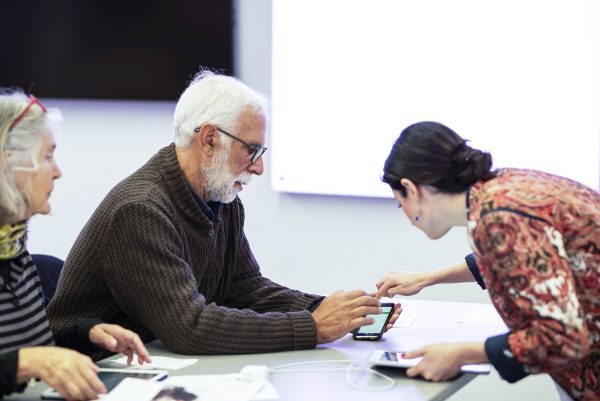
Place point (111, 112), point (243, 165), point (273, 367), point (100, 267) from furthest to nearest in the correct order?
point (111, 112)
point (243, 165)
point (100, 267)
point (273, 367)

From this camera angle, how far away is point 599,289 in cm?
175

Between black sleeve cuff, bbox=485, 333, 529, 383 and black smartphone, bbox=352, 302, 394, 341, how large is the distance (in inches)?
21.8

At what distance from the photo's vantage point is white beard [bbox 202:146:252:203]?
2.43 meters

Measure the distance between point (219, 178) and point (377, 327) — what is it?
609 millimetres

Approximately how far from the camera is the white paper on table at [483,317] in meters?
2.50

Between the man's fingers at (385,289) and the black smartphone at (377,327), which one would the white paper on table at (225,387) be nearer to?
the black smartphone at (377,327)

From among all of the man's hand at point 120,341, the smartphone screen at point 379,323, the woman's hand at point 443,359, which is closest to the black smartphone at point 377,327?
the smartphone screen at point 379,323

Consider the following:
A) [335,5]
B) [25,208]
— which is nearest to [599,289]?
[25,208]

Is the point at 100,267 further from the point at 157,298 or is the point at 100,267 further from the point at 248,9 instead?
the point at 248,9

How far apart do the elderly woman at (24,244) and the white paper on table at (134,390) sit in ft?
0.26

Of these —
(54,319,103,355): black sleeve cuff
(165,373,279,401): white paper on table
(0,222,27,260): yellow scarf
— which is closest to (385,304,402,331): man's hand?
(165,373,279,401): white paper on table

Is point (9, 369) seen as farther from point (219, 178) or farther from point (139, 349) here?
point (219, 178)

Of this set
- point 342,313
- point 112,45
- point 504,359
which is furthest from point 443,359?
point 112,45

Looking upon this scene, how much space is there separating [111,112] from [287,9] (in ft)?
3.27
